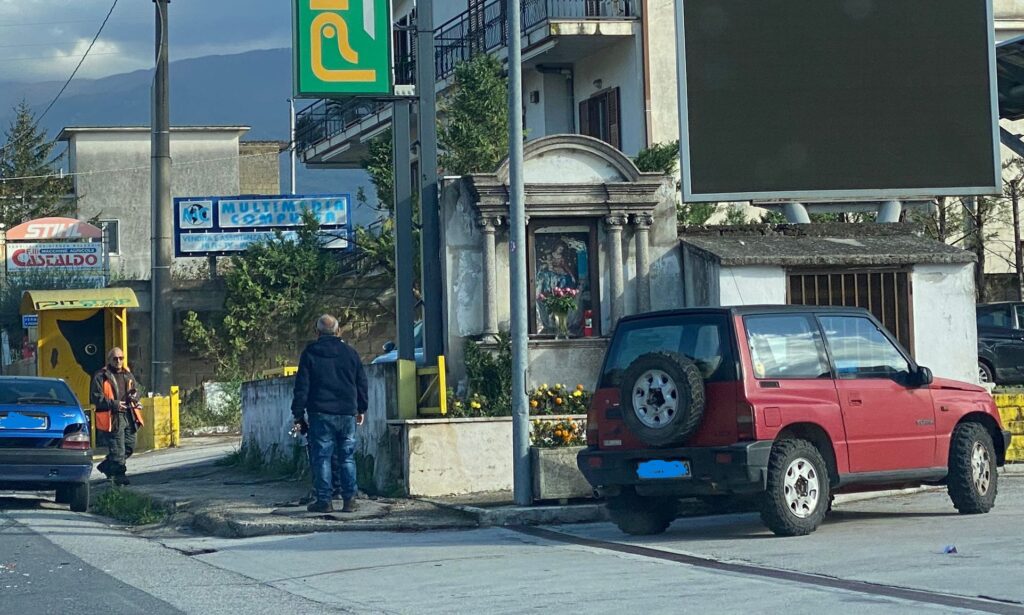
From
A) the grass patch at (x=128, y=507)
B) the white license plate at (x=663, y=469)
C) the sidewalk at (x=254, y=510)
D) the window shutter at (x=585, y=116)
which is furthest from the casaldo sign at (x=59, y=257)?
the white license plate at (x=663, y=469)

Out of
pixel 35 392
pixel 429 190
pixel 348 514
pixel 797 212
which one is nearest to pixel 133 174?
pixel 35 392

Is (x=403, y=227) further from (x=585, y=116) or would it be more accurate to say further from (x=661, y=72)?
(x=585, y=116)

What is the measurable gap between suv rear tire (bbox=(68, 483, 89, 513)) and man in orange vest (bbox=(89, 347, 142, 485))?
7.51 ft

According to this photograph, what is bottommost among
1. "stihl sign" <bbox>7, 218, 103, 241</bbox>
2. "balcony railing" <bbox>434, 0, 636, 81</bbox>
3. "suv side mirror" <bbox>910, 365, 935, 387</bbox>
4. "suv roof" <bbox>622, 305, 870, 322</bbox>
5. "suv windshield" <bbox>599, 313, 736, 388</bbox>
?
"suv side mirror" <bbox>910, 365, 935, 387</bbox>

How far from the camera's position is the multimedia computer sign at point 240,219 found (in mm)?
35469

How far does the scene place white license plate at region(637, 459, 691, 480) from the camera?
→ 1091cm

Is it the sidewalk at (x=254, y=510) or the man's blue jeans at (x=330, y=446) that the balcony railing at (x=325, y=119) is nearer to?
the sidewalk at (x=254, y=510)

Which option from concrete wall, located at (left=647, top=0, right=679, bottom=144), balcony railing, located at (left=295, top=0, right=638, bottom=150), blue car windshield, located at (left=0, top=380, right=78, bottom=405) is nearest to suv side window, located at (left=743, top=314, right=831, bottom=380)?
blue car windshield, located at (left=0, top=380, right=78, bottom=405)

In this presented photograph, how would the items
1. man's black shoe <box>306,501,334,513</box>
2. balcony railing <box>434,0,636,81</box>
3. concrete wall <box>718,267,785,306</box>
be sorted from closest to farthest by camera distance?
man's black shoe <box>306,501,334,513</box> < concrete wall <box>718,267,785,306</box> < balcony railing <box>434,0,636,81</box>

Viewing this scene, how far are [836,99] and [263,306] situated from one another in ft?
54.1

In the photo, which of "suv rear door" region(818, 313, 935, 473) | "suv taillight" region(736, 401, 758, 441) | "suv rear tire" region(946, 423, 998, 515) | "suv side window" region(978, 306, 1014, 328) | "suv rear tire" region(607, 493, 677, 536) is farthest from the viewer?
"suv side window" region(978, 306, 1014, 328)

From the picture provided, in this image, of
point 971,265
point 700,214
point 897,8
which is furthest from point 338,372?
point 700,214

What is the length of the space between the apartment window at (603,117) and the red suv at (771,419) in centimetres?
1899

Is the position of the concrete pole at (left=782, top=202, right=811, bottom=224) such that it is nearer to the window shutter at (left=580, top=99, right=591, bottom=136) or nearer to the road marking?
the road marking
